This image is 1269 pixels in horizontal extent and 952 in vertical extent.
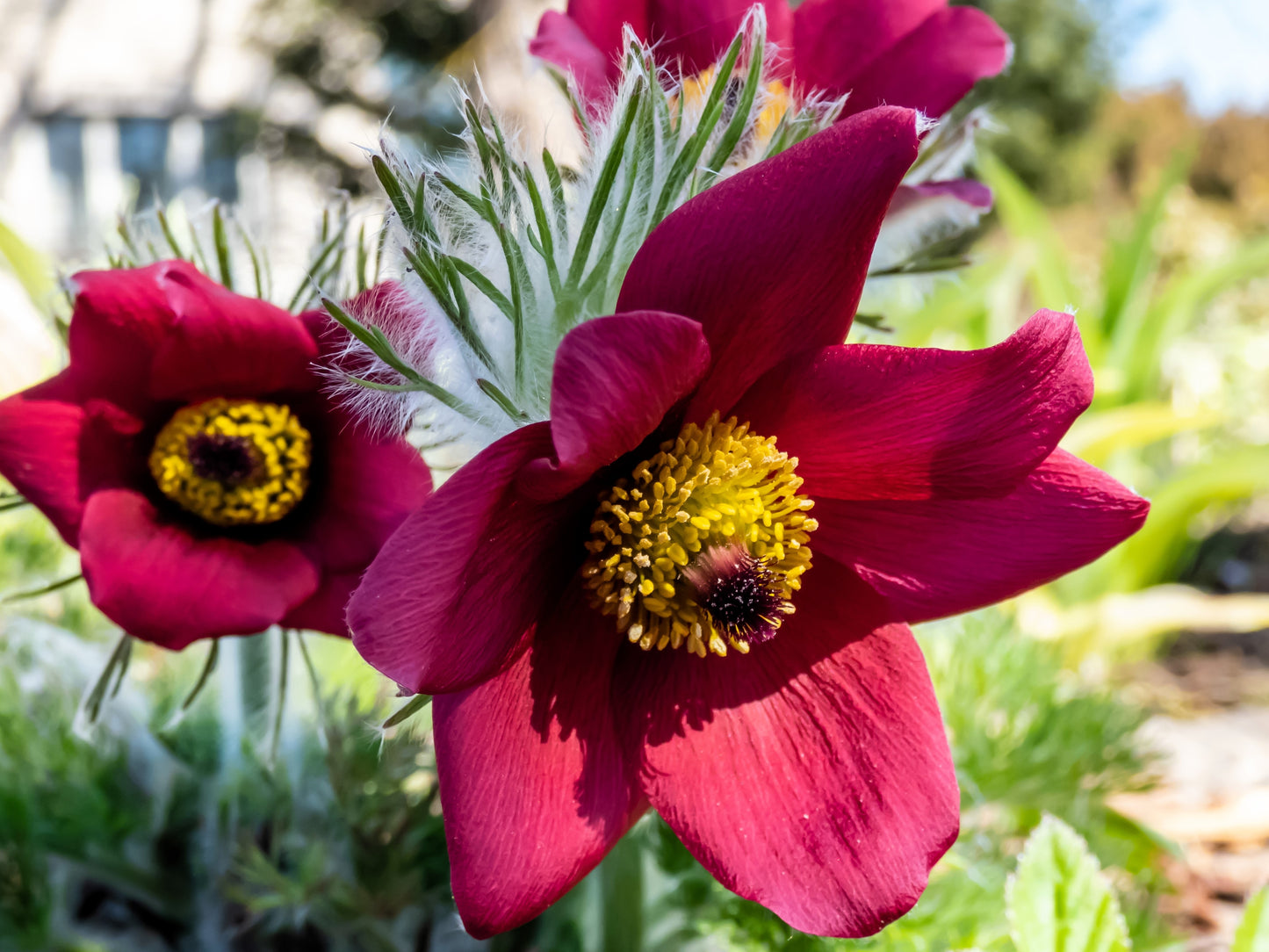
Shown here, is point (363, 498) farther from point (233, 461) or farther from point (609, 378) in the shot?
point (609, 378)

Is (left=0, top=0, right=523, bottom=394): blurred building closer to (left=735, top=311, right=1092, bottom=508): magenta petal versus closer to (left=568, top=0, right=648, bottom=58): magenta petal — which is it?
(left=568, top=0, right=648, bottom=58): magenta petal

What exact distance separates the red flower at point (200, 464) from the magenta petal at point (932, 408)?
0.55ft

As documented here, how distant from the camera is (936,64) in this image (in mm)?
488

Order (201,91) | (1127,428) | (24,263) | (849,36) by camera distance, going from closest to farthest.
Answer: (849,36), (24,263), (1127,428), (201,91)

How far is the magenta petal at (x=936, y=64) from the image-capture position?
1.59ft

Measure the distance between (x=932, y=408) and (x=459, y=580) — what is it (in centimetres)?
19

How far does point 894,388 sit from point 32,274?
2.30 ft

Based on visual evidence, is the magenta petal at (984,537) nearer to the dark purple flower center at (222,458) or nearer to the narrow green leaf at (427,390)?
the narrow green leaf at (427,390)

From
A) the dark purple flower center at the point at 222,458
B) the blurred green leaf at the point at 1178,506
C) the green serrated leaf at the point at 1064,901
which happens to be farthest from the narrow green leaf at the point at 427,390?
the blurred green leaf at the point at 1178,506

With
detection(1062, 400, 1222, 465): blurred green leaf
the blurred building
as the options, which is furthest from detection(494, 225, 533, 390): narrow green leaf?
the blurred building

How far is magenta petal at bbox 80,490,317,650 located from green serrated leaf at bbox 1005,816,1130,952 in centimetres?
36

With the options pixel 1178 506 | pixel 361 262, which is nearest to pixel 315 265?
pixel 361 262

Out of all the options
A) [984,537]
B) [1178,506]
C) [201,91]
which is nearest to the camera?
[984,537]

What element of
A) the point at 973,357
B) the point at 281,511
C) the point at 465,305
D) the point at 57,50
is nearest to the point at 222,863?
the point at 281,511
